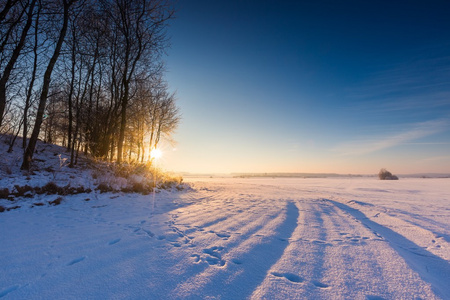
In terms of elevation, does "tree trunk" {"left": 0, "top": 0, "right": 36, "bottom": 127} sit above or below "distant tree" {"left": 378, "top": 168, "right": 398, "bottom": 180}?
above

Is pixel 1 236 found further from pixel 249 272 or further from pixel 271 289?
pixel 271 289

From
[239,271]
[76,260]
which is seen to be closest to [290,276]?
[239,271]

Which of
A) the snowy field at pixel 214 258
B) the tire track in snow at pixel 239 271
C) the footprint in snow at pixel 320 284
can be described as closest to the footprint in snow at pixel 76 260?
the snowy field at pixel 214 258

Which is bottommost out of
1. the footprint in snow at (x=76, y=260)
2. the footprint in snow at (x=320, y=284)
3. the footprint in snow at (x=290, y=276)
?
the footprint in snow at (x=290, y=276)

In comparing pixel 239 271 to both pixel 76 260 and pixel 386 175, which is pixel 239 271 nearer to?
pixel 76 260

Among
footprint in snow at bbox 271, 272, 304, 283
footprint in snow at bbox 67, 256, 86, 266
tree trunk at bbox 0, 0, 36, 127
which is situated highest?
tree trunk at bbox 0, 0, 36, 127

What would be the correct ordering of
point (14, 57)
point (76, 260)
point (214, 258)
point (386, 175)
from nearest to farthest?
1. point (76, 260)
2. point (214, 258)
3. point (14, 57)
4. point (386, 175)

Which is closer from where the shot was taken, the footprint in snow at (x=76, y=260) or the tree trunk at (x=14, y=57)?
the footprint in snow at (x=76, y=260)

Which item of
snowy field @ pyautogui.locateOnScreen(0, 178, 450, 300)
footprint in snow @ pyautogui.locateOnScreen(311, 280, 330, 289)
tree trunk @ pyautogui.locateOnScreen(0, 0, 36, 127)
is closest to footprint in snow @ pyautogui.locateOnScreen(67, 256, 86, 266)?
snowy field @ pyautogui.locateOnScreen(0, 178, 450, 300)

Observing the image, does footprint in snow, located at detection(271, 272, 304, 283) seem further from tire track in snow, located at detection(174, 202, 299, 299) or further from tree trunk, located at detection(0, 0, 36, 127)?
tree trunk, located at detection(0, 0, 36, 127)

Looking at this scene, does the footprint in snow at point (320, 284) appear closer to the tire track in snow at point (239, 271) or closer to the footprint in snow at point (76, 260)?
the tire track in snow at point (239, 271)

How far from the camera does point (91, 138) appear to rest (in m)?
12.0

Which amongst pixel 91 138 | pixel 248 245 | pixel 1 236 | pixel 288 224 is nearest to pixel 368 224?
pixel 288 224

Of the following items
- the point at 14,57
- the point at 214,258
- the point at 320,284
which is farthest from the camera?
the point at 14,57
